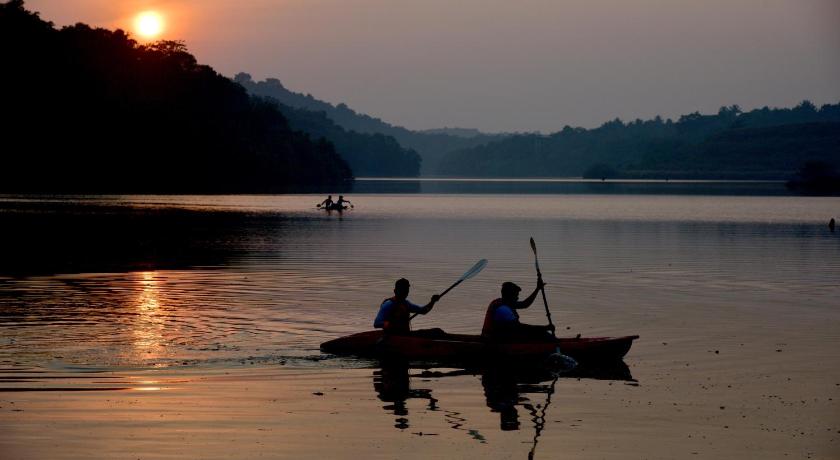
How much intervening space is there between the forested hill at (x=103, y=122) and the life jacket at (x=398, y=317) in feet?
415

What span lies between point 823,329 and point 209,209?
254 feet

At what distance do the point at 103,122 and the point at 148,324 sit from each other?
14402 cm

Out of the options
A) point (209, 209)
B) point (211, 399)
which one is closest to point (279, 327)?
point (211, 399)

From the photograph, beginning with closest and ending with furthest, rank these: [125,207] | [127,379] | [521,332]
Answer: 1. [127,379]
2. [521,332]
3. [125,207]

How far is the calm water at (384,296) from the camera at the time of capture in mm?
20891

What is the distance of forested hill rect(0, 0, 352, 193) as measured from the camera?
510 feet

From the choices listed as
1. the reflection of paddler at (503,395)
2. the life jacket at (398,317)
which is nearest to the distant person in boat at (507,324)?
the reflection of paddler at (503,395)

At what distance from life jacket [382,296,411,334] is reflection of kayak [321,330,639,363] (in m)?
0.35

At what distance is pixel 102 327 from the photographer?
26000mm

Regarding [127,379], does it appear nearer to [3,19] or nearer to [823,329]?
[823,329]

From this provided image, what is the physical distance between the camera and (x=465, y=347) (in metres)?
22.1

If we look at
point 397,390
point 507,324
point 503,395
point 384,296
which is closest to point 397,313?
point 507,324

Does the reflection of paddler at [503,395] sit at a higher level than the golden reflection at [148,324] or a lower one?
lower

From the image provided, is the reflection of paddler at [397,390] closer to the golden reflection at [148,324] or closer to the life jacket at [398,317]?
the life jacket at [398,317]
